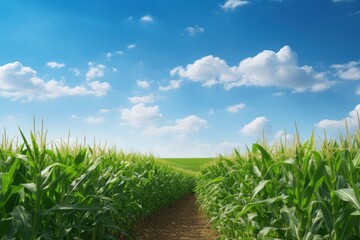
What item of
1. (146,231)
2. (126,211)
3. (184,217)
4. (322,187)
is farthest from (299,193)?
(184,217)

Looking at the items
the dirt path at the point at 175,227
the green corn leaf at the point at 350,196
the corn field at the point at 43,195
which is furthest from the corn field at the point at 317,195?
the dirt path at the point at 175,227

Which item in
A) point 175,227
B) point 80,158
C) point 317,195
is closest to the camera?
point 317,195

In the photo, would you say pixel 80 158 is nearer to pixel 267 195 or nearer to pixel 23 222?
pixel 23 222

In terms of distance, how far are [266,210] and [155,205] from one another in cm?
821

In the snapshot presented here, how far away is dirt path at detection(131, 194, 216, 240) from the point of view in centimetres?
946

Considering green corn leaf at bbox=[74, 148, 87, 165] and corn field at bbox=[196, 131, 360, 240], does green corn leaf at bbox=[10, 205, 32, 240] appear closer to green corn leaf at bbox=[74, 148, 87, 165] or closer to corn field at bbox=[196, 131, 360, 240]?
green corn leaf at bbox=[74, 148, 87, 165]

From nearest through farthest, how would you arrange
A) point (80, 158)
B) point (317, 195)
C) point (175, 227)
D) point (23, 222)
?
point (23, 222) < point (317, 195) < point (80, 158) < point (175, 227)

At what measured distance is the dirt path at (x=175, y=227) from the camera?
946 centimetres

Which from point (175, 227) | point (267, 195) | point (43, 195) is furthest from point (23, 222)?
point (175, 227)

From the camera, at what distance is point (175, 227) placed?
36.9 feet

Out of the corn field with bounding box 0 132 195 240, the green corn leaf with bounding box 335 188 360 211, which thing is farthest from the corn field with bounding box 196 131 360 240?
the corn field with bounding box 0 132 195 240

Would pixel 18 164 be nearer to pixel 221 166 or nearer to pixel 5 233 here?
pixel 5 233

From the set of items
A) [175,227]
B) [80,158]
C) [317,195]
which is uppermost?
[80,158]

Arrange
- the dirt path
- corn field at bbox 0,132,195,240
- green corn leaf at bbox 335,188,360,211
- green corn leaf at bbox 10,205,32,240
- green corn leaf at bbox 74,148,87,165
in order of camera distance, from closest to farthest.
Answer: green corn leaf at bbox 335,188,360,211
green corn leaf at bbox 10,205,32,240
corn field at bbox 0,132,195,240
green corn leaf at bbox 74,148,87,165
the dirt path
